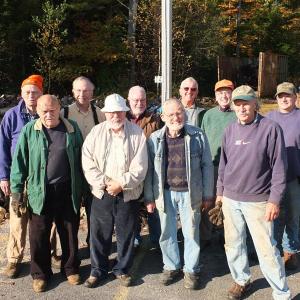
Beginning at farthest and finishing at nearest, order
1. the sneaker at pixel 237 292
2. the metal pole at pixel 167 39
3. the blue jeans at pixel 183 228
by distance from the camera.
A: 1. the metal pole at pixel 167 39
2. the blue jeans at pixel 183 228
3. the sneaker at pixel 237 292

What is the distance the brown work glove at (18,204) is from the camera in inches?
166

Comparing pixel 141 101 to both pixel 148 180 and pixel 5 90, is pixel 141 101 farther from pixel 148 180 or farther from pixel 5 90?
pixel 5 90

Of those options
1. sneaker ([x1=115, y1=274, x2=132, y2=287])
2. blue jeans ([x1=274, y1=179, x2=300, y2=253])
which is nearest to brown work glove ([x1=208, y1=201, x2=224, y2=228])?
blue jeans ([x1=274, y1=179, x2=300, y2=253])

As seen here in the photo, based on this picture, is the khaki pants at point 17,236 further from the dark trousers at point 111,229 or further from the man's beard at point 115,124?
the man's beard at point 115,124

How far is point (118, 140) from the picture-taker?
4.15 m

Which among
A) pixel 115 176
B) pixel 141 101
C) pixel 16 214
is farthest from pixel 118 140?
pixel 16 214

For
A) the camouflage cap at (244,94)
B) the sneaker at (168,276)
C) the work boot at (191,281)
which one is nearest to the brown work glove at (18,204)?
the sneaker at (168,276)

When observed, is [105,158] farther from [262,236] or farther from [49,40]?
[49,40]

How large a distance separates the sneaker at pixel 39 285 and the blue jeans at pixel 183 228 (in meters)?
1.26

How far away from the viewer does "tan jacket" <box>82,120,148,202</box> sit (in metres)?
4.09

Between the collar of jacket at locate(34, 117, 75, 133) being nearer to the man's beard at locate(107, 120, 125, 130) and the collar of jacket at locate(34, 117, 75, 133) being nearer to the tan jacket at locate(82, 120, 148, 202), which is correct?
the tan jacket at locate(82, 120, 148, 202)

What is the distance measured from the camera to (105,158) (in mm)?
4156

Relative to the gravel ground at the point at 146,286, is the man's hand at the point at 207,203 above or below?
above

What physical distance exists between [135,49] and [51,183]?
19911 millimetres
